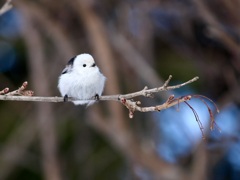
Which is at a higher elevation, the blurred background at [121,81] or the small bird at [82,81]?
Answer: the blurred background at [121,81]

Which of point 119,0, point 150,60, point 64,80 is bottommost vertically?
point 64,80

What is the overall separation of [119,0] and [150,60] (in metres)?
0.52

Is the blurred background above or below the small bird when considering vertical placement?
above

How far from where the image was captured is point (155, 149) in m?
4.58

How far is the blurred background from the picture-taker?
442 cm

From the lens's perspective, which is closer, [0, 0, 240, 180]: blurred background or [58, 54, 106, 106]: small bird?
[58, 54, 106, 106]: small bird

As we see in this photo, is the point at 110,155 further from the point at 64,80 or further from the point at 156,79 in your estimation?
the point at 64,80

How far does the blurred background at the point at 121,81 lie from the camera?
4.42m

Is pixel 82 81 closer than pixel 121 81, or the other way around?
pixel 82 81

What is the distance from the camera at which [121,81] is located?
5.34m

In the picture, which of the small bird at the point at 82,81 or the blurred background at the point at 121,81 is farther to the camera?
the blurred background at the point at 121,81

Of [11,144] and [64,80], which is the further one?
[11,144]

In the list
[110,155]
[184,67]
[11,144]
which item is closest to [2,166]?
[11,144]

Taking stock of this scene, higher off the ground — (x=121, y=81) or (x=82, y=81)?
(x=121, y=81)
